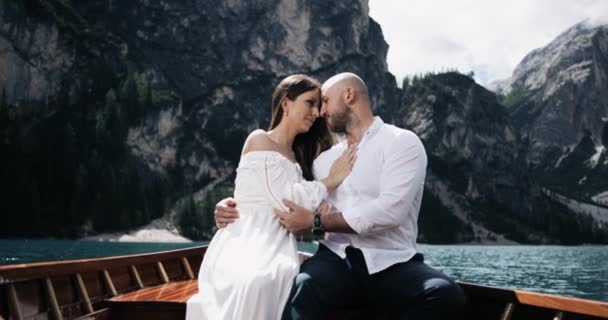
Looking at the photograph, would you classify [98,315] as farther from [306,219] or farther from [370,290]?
[370,290]

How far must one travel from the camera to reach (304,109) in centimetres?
586

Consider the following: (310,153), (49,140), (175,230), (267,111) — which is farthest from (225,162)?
(310,153)

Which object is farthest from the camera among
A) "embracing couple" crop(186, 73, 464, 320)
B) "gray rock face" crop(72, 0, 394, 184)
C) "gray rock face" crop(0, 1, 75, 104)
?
"gray rock face" crop(72, 0, 394, 184)

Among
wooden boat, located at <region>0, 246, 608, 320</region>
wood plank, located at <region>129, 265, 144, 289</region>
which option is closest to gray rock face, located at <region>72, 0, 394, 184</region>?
wood plank, located at <region>129, 265, 144, 289</region>

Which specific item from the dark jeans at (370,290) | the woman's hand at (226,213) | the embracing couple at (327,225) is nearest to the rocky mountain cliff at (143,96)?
the woman's hand at (226,213)

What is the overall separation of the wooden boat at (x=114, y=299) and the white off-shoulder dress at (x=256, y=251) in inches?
23.9

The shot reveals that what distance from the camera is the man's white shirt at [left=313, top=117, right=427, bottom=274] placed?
A: 15.9ft

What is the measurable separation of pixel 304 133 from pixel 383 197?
5.23 feet

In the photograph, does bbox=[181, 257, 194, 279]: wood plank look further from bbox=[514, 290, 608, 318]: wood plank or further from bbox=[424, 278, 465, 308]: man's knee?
bbox=[424, 278, 465, 308]: man's knee

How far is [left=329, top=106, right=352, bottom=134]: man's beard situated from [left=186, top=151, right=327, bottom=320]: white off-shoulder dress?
525 millimetres

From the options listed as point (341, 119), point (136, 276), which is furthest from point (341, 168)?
point (136, 276)

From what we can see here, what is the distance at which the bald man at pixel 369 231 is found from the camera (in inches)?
179

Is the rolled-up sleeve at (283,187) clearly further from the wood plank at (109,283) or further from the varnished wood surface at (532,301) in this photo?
the wood plank at (109,283)

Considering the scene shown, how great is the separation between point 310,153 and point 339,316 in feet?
5.84
